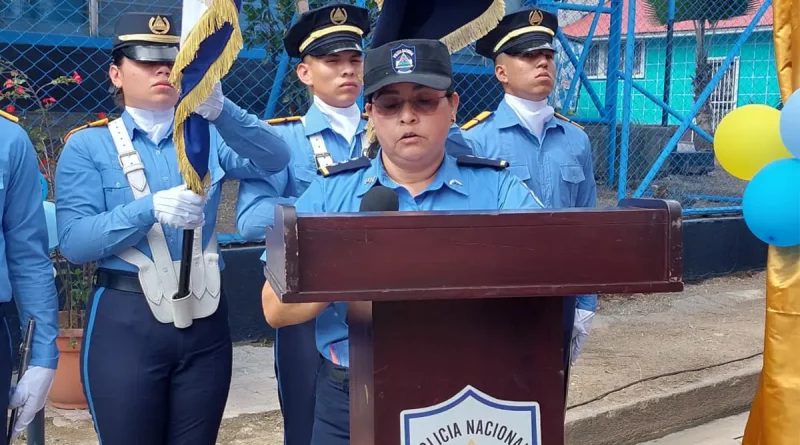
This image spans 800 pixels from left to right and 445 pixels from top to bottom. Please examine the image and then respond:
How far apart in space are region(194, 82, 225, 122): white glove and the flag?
0.07 feet

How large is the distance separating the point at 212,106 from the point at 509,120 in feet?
4.35

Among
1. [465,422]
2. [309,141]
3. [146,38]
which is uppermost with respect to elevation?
[146,38]

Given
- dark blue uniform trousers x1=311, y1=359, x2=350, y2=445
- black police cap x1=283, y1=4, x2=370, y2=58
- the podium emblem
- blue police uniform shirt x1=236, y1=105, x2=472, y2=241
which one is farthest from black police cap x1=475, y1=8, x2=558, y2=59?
the podium emblem

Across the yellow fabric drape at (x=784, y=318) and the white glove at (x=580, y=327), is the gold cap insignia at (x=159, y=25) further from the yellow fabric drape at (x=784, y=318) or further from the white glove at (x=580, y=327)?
the yellow fabric drape at (x=784, y=318)

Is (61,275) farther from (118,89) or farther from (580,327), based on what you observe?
(580,327)

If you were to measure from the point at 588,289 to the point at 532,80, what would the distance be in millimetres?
2066

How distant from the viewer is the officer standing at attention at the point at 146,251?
260 centimetres

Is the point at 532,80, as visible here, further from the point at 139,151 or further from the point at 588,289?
the point at 588,289

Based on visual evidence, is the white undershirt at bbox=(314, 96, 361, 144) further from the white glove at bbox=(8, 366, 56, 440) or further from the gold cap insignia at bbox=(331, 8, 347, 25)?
the white glove at bbox=(8, 366, 56, 440)

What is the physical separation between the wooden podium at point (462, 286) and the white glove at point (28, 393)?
1.20 metres

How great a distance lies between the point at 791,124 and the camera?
9.70 ft

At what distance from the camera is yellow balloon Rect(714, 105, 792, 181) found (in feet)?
10.7

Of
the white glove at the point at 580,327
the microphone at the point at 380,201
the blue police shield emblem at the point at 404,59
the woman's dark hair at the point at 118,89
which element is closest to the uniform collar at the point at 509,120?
the white glove at the point at 580,327

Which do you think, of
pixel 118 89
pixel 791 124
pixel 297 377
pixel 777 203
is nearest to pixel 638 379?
pixel 777 203
